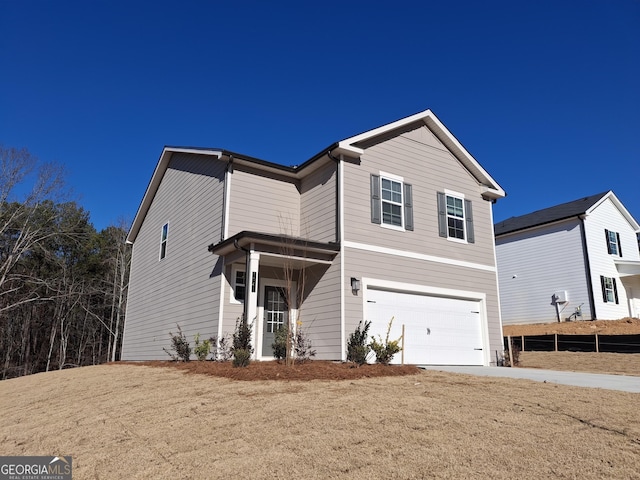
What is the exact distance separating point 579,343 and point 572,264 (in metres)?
6.48

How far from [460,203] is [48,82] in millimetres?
15562

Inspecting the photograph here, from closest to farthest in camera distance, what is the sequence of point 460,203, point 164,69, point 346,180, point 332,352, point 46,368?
point 332,352, point 346,180, point 460,203, point 164,69, point 46,368

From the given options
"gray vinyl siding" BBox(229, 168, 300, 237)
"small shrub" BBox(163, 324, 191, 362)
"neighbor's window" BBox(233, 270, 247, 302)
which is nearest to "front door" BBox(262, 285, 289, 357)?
"neighbor's window" BBox(233, 270, 247, 302)

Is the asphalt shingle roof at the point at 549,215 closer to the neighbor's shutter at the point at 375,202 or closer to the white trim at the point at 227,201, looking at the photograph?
Result: the neighbor's shutter at the point at 375,202

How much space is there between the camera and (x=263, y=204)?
42.4ft

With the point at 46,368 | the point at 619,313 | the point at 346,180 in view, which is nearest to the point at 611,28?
the point at 346,180

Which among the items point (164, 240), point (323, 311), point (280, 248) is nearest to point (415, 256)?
point (323, 311)

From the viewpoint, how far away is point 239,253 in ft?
36.8

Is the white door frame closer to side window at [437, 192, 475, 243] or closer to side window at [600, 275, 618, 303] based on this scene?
side window at [437, 192, 475, 243]

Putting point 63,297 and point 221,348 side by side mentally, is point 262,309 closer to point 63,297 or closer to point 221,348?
point 221,348

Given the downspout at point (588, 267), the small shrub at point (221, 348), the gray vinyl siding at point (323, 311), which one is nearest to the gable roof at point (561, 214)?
the downspout at point (588, 267)

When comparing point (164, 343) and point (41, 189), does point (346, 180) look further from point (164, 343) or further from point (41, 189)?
point (41, 189)

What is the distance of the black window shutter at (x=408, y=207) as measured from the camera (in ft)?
42.3

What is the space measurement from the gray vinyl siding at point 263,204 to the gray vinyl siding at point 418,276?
2.63 meters
